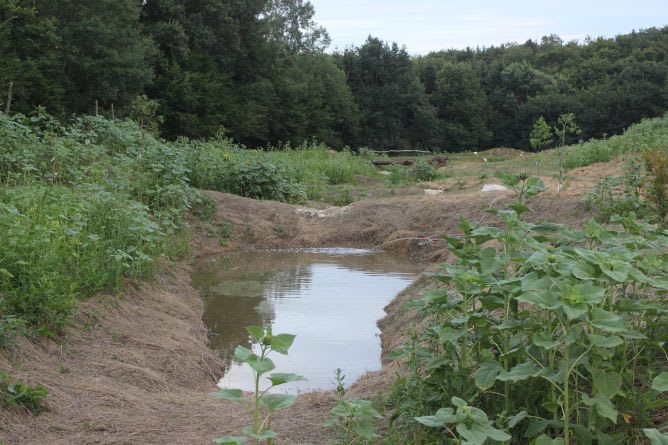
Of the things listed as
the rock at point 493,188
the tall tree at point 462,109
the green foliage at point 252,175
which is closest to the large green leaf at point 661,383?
the rock at point 493,188

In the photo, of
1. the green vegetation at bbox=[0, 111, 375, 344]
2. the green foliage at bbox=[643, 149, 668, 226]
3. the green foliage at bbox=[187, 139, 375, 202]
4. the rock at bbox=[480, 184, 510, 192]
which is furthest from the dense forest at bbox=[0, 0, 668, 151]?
the green foliage at bbox=[643, 149, 668, 226]

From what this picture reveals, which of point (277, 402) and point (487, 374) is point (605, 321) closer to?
point (487, 374)

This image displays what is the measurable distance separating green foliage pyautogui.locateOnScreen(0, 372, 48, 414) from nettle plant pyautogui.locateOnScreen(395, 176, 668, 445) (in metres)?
2.17

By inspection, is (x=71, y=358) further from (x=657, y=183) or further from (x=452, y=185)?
(x=452, y=185)

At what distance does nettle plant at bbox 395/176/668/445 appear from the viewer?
2885 mm

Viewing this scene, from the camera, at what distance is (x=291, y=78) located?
131 ft

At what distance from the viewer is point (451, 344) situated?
12.7 ft

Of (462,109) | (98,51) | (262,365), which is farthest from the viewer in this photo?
(462,109)

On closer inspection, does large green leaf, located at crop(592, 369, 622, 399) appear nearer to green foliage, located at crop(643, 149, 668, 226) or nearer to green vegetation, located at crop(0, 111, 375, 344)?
green vegetation, located at crop(0, 111, 375, 344)

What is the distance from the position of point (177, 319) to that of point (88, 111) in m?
20.1

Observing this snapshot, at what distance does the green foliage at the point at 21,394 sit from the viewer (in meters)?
4.43

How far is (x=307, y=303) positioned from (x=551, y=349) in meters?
5.78

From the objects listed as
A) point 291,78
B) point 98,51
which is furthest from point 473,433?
point 291,78

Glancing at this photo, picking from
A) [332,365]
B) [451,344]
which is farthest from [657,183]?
[451,344]
